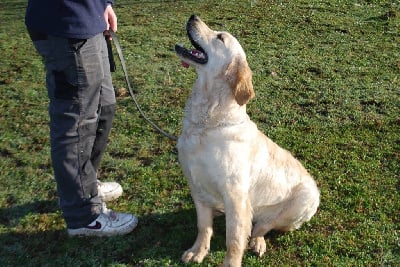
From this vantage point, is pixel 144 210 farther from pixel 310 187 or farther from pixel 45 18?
pixel 45 18

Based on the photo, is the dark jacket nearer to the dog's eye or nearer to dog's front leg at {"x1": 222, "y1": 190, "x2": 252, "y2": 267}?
the dog's eye

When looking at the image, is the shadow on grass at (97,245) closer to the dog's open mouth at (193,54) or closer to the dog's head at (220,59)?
the dog's head at (220,59)

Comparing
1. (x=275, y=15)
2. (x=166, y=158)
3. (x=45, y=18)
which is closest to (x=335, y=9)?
(x=275, y=15)

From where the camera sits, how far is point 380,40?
8.35 metres

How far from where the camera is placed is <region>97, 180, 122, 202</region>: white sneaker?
4133mm

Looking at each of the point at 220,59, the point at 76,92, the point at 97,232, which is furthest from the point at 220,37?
the point at 97,232

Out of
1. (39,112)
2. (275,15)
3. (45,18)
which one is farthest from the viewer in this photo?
(275,15)

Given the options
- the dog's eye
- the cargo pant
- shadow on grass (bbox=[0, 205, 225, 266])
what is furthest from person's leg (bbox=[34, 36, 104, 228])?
the dog's eye

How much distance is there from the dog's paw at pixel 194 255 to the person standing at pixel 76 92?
0.52 metres

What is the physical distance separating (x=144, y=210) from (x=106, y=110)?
910 millimetres

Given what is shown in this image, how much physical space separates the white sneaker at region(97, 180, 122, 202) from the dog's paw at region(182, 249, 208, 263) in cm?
95

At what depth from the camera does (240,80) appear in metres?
3.33

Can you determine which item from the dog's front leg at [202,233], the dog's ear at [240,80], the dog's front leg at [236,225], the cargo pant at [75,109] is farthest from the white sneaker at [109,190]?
the dog's ear at [240,80]

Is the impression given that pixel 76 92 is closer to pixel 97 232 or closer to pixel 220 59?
pixel 220 59
